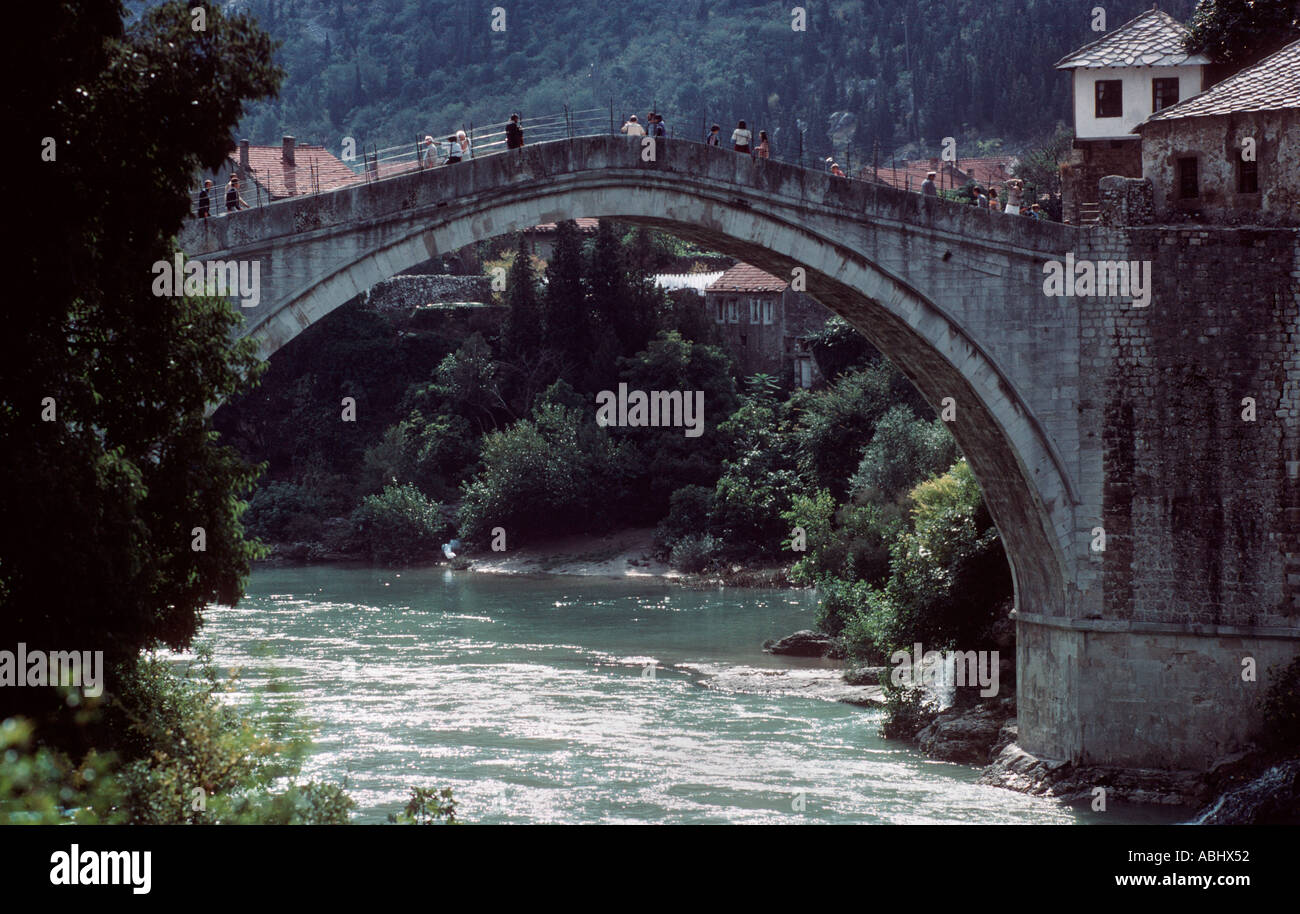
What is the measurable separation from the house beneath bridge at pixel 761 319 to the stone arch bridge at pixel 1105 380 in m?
37.4

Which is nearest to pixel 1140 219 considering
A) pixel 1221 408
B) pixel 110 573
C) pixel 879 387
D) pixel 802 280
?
pixel 1221 408

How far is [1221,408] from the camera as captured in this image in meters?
18.7

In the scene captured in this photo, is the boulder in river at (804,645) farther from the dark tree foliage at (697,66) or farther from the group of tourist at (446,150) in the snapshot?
the dark tree foliage at (697,66)

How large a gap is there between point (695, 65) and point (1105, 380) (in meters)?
104

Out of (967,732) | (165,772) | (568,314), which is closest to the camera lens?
(165,772)

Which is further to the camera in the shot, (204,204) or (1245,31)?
(1245,31)

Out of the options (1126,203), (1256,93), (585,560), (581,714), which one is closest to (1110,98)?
(1256,93)

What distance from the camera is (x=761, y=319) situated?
58.0 meters

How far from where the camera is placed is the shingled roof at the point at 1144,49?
82.7 feet

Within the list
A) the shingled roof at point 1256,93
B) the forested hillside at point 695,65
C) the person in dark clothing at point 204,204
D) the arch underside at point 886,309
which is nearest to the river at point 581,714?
the arch underside at point 886,309

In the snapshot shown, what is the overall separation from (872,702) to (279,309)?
13.3 m

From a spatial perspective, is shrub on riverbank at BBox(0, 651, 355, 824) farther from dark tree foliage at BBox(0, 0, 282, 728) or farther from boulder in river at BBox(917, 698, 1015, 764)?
boulder in river at BBox(917, 698, 1015, 764)

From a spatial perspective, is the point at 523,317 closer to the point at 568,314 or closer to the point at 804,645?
the point at 568,314
